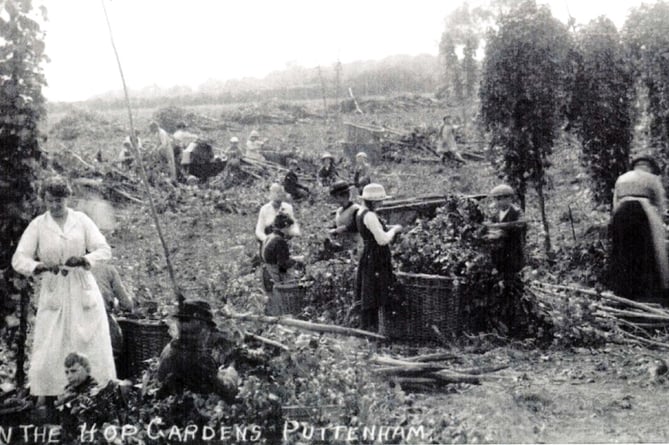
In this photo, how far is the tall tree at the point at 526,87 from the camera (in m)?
10.8

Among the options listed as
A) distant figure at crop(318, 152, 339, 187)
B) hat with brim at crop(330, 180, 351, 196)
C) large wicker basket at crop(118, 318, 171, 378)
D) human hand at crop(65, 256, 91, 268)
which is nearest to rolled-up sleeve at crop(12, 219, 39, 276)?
human hand at crop(65, 256, 91, 268)

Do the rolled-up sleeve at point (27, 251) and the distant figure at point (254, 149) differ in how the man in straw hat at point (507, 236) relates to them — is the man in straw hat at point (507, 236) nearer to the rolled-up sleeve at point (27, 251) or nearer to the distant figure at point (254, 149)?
the rolled-up sleeve at point (27, 251)

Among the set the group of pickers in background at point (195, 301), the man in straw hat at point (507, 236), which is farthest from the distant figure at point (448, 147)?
the man in straw hat at point (507, 236)

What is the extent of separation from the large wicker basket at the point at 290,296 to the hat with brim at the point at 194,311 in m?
3.81

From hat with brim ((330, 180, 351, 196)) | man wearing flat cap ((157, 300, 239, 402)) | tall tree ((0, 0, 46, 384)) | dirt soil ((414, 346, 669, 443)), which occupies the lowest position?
dirt soil ((414, 346, 669, 443))

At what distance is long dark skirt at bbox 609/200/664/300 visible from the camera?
26.2ft

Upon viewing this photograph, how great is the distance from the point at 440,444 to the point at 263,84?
45332mm

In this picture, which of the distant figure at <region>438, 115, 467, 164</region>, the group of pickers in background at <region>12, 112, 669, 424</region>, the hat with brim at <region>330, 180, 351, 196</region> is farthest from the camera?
the distant figure at <region>438, 115, 467, 164</region>

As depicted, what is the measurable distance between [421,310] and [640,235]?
101 inches

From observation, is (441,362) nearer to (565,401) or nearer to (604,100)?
(565,401)

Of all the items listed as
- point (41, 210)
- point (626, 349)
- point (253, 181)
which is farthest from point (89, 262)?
point (253, 181)

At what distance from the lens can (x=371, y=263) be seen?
7.27 meters

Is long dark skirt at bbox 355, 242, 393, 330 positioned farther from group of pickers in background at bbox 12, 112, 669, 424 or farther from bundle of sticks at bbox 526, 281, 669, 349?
bundle of sticks at bbox 526, 281, 669, 349

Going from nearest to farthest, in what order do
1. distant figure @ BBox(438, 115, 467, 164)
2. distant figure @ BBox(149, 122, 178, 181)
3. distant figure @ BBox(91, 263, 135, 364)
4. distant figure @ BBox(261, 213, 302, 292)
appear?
distant figure @ BBox(91, 263, 135, 364) → distant figure @ BBox(261, 213, 302, 292) → distant figure @ BBox(149, 122, 178, 181) → distant figure @ BBox(438, 115, 467, 164)
